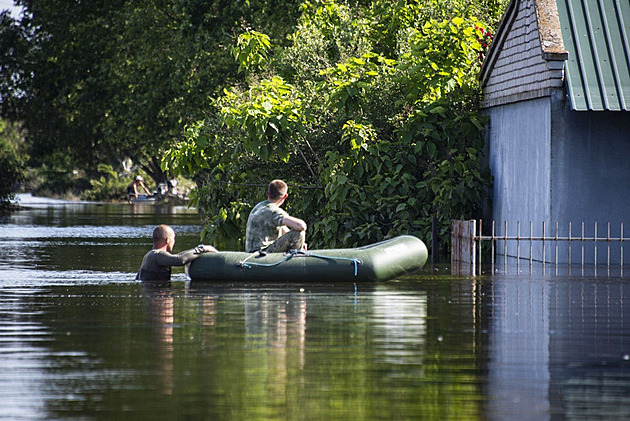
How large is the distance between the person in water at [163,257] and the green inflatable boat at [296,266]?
0.19 m

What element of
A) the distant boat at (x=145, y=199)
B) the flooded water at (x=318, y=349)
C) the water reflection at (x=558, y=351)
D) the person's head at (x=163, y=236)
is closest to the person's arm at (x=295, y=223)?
the flooded water at (x=318, y=349)

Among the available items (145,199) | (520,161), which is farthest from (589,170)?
(145,199)

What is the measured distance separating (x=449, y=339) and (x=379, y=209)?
43.8ft

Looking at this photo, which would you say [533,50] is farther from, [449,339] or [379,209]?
[449,339]

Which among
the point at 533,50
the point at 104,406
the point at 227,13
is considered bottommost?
the point at 104,406

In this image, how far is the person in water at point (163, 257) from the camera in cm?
1734

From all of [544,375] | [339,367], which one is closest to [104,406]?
[339,367]

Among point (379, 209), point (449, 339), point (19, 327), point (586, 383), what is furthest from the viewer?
point (379, 209)

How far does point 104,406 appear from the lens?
8.18 m

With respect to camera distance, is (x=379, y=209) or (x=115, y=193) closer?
(x=379, y=209)

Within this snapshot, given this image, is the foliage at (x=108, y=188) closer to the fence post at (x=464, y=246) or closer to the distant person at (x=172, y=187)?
the distant person at (x=172, y=187)

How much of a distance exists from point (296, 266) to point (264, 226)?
0.91 m

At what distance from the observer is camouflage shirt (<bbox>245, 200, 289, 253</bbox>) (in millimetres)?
17812

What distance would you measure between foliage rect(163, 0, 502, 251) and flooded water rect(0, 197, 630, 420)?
6.07 m
